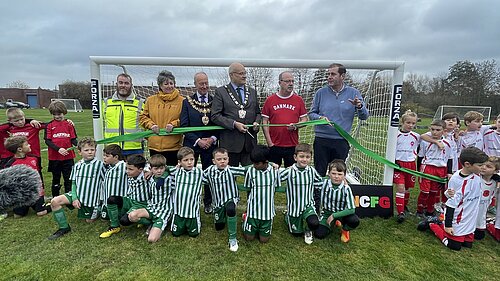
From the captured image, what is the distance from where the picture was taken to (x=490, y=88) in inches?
1283

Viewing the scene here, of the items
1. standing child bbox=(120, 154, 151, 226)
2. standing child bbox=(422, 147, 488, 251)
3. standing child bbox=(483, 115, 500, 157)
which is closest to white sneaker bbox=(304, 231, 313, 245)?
standing child bbox=(422, 147, 488, 251)

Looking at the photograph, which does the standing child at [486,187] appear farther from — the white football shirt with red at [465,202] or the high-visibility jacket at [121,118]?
the high-visibility jacket at [121,118]

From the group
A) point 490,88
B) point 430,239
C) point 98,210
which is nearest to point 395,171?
point 430,239

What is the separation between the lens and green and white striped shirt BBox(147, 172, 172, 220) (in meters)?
3.54

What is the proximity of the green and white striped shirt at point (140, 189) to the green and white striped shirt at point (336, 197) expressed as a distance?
217cm

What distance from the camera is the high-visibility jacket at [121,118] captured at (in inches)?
165

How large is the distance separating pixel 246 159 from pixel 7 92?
76.0 metres

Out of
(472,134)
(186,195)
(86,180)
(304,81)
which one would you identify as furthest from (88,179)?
(472,134)

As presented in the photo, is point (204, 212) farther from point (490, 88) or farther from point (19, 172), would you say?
point (490, 88)

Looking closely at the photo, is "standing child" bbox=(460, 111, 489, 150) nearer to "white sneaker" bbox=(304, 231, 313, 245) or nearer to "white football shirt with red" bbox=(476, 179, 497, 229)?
"white football shirt with red" bbox=(476, 179, 497, 229)

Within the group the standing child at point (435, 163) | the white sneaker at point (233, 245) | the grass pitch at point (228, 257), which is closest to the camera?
the grass pitch at point (228, 257)

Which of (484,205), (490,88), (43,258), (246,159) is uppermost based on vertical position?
(490,88)

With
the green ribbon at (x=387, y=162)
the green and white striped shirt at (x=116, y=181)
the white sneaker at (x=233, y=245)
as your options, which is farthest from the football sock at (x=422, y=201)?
the green and white striped shirt at (x=116, y=181)

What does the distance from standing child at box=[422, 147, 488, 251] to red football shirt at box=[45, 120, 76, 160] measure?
17.3ft
